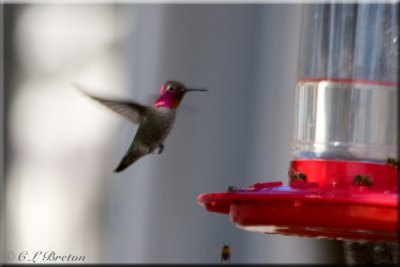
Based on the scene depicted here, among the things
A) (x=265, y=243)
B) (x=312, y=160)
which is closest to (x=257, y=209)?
(x=312, y=160)

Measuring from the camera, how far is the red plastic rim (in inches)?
121

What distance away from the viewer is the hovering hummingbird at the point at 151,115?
364 cm

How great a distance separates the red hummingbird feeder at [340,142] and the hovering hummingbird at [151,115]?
1.31 feet

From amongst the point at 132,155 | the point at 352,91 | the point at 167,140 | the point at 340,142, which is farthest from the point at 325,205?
the point at 167,140

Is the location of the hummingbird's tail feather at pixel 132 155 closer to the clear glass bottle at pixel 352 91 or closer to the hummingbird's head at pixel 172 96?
the hummingbird's head at pixel 172 96

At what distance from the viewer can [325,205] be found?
3.11 metres

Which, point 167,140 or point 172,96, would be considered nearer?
point 172,96

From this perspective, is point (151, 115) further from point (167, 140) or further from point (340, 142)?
point (167, 140)

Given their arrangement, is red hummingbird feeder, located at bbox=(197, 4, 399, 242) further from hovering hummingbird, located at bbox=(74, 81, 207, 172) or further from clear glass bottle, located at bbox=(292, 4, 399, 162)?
hovering hummingbird, located at bbox=(74, 81, 207, 172)

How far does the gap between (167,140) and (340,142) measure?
7.52ft

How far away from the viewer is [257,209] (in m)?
3.21

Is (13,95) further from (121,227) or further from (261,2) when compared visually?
(261,2)

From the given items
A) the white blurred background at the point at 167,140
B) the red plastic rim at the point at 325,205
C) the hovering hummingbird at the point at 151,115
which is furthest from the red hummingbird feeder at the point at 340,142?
the white blurred background at the point at 167,140

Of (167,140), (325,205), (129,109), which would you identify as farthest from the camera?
(167,140)
